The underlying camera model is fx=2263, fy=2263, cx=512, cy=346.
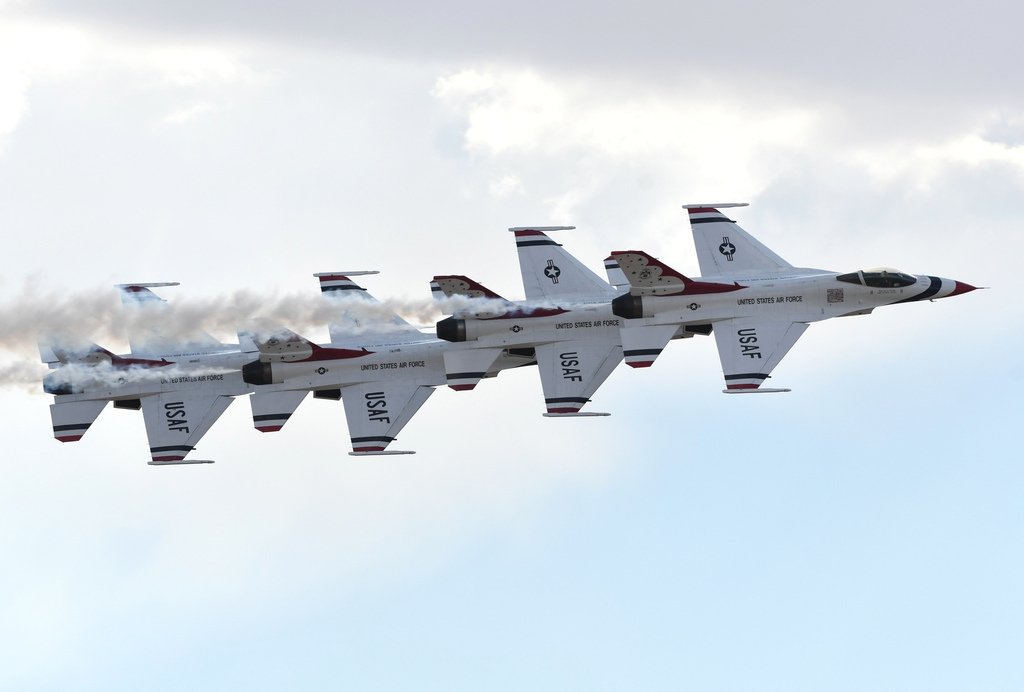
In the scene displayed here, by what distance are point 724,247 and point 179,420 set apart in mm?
23246

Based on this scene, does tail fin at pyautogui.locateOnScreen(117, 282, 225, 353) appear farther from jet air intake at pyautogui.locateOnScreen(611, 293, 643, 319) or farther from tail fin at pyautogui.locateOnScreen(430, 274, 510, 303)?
jet air intake at pyautogui.locateOnScreen(611, 293, 643, 319)

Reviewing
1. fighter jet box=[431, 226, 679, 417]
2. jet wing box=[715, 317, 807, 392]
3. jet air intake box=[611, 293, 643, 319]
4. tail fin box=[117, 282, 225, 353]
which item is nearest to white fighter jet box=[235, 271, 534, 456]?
fighter jet box=[431, 226, 679, 417]

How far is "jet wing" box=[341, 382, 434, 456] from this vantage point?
300 feet

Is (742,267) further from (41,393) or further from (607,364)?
(41,393)

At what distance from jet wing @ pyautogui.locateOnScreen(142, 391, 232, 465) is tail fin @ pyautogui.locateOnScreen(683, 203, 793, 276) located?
20290 millimetres

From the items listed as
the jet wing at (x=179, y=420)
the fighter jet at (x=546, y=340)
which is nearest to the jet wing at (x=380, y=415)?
the fighter jet at (x=546, y=340)

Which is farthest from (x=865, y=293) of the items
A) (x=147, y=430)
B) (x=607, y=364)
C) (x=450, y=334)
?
(x=147, y=430)

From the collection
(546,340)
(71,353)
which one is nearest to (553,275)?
(546,340)

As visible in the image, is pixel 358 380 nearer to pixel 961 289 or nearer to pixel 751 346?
pixel 751 346

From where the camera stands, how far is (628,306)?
290 ft

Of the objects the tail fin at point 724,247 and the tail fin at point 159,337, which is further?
the tail fin at point 159,337

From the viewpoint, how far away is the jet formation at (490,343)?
8850cm

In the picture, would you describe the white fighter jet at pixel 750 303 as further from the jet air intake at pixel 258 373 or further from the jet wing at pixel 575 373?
the jet air intake at pixel 258 373

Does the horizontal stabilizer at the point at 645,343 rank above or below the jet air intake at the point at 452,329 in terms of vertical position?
below
